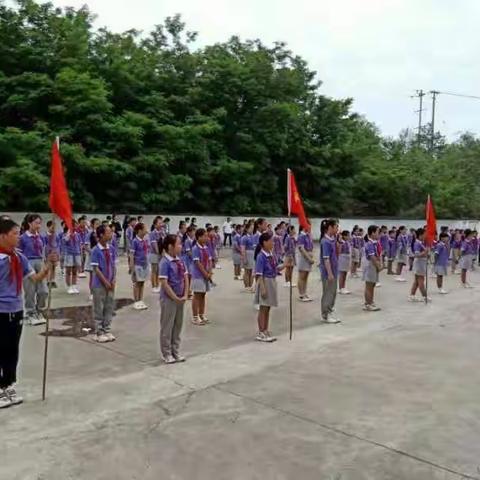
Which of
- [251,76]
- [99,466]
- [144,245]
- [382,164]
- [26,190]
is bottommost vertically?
[99,466]

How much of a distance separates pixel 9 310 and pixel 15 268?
40 cm

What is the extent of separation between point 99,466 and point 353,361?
12.9ft

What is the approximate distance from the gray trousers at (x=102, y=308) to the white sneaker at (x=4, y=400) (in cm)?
251

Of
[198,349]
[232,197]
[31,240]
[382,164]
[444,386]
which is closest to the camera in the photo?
[444,386]

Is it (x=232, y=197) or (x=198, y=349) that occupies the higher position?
(x=232, y=197)

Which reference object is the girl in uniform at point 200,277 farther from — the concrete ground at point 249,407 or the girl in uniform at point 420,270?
the girl in uniform at point 420,270

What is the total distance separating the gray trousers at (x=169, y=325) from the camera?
7070 mm

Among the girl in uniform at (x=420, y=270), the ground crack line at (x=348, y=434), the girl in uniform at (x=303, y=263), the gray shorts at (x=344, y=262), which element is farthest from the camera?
the gray shorts at (x=344, y=262)

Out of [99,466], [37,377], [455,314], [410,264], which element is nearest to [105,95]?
[410,264]

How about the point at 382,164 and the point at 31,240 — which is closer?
the point at 31,240

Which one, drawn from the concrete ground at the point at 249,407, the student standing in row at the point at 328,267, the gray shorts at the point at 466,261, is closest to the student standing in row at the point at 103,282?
the concrete ground at the point at 249,407

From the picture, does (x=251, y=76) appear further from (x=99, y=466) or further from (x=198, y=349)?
(x=99, y=466)

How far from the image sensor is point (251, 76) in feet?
101

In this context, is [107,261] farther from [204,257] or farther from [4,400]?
[4,400]
